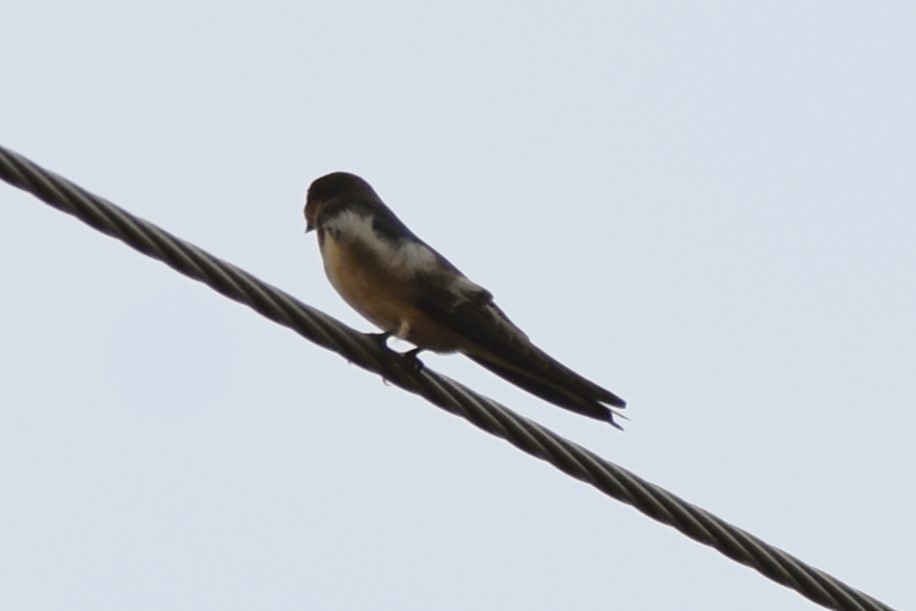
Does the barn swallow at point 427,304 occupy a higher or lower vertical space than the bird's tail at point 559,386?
higher

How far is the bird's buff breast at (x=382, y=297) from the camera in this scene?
Result: 5117 millimetres

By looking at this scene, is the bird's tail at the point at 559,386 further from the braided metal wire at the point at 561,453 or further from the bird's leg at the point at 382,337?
the braided metal wire at the point at 561,453

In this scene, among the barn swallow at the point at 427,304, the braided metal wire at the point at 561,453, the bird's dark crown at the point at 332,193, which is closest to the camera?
the braided metal wire at the point at 561,453

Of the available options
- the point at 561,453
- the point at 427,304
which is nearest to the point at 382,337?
the point at 427,304

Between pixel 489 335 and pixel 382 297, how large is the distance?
0.34 meters

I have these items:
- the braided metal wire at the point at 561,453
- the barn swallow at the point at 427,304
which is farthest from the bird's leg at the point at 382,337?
the braided metal wire at the point at 561,453

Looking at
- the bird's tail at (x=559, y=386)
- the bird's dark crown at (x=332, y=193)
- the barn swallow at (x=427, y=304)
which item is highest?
the bird's dark crown at (x=332, y=193)

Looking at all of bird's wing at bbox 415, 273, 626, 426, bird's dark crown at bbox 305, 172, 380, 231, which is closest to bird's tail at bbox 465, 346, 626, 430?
bird's wing at bbox 415, 273, 626, 426

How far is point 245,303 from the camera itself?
12.0ft

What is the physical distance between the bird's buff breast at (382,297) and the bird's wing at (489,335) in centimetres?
4

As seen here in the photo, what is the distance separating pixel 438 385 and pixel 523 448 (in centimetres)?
31

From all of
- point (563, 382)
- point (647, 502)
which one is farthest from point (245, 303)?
point (563, 382)

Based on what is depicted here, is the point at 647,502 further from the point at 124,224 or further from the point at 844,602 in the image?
the point at 124,224

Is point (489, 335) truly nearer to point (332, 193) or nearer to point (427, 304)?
point (427, 304)
